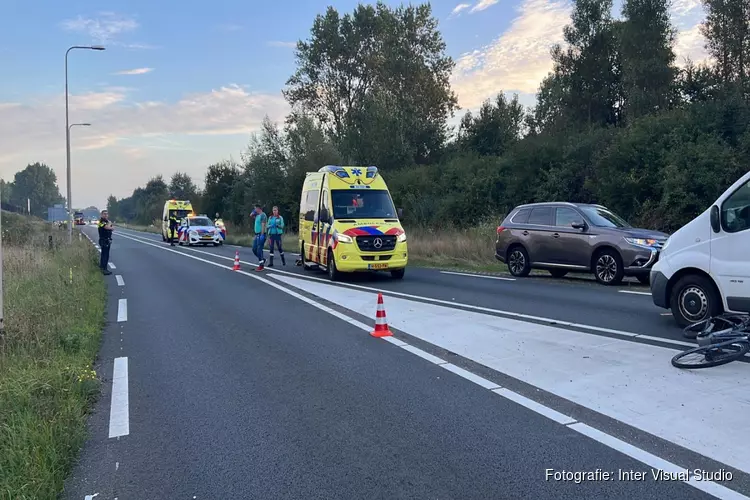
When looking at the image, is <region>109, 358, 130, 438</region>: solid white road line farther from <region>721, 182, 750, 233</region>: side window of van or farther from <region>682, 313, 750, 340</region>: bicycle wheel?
<region>721, 182, 750, 233</region>: side window of van

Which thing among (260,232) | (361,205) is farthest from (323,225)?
(260,232)

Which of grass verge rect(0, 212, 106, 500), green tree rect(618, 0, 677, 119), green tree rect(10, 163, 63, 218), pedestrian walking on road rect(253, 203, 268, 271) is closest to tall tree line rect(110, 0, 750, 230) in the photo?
green tree rect(618, 0, 677, 119)

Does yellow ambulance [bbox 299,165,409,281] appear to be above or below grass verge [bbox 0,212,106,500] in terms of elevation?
above

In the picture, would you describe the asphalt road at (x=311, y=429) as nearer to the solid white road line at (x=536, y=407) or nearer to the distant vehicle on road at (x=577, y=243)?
the solid white road line at (x=536, y=407)

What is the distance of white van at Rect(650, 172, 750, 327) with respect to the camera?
7.38 meters

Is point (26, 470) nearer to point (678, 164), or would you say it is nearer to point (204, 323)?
point (204, 323)

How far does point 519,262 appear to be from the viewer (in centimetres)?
1590

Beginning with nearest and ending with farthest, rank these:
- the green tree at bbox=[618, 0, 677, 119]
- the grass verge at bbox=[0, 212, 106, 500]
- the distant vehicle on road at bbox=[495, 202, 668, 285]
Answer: the grass verge at bbox=[0, 212, 106, 500] → the distant vehicle on road at bbox=[495, 202, 668, 285] → the green tree at bbox=[618, 0, 677, 119]

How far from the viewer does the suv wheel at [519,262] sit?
51.5 ft

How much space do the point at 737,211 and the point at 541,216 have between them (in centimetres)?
801

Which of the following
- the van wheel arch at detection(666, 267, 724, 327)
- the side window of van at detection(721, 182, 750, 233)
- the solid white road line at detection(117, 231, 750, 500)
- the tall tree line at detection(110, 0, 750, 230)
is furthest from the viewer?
the tall tree line at detection(110, 0, 750, 230)

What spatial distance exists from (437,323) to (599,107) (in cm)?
3137

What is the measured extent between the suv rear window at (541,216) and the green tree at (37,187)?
467 feet

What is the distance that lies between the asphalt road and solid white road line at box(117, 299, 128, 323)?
1.46 m
